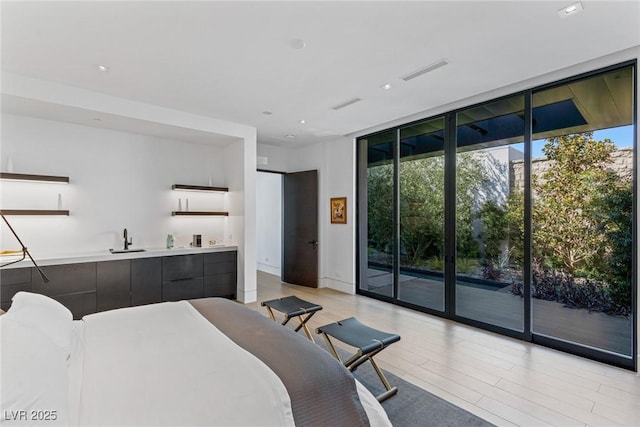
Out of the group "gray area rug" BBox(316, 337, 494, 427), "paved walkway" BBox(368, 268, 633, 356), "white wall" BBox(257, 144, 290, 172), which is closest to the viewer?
"gray area rug" BBox(316, 337, 494, 427)

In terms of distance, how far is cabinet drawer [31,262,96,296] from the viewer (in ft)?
11.3

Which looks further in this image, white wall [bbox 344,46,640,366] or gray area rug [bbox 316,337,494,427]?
white wall [bbox 344,46,640,366]

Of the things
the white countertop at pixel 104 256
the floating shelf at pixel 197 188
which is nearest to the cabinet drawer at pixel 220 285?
the white countertop at pixel 104 256

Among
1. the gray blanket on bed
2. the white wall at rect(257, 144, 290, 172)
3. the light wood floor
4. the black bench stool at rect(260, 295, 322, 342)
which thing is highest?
the white wall at rect(257, 144, 290, 172)

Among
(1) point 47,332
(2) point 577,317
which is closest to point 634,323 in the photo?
(2) point 577,317

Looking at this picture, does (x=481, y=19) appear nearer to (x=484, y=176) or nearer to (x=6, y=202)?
(x=484, y=176)

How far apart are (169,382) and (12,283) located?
3.28 metres

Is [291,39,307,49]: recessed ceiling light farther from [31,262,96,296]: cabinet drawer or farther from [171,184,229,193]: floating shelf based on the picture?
[31,262,96,296]: cabinet drawer

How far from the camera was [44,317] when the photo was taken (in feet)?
5.61

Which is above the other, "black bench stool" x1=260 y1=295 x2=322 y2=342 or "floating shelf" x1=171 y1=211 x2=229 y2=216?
"floating shelf" x1=171 y1=211 x2=229 y2=216

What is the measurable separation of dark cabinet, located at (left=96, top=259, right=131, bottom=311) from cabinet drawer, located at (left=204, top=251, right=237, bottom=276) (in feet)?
3.38

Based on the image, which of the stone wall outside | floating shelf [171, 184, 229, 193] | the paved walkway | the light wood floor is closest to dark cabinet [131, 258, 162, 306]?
floating shelf [171, 184, 229, 193]

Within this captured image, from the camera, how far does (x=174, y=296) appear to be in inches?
173

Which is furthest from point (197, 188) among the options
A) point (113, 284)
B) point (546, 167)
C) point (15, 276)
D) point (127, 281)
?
point (546, 167)
